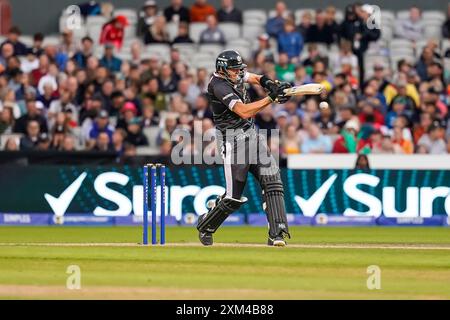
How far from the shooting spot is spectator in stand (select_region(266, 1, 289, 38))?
90.4 ft

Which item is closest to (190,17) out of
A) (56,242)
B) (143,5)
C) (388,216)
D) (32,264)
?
(143,5)

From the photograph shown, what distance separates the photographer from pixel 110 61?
2706cm

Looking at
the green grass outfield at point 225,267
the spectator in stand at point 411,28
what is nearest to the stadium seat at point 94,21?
the spectator in stand at point 411,28

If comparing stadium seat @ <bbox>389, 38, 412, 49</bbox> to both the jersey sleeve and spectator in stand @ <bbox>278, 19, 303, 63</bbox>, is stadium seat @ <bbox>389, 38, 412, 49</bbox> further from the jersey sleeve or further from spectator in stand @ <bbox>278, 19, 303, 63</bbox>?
the jersey sleeve

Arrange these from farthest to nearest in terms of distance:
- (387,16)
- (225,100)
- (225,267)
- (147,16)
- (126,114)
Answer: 1. (387,16)
2. (147,16)
3. (126,114)
4. (225,100)
5. (225,267)

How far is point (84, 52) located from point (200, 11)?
9.46ft

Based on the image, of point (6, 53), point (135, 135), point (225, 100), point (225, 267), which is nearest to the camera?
point (225, 267)

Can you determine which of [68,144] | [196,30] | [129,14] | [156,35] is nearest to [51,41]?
[129,14]

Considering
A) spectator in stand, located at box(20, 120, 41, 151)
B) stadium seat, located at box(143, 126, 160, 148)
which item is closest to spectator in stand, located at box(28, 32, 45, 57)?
spectator in stand, located at box(20, 120, 41, 151)

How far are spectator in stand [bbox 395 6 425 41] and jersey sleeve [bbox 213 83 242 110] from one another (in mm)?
12736

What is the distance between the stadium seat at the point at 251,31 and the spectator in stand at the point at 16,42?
4711 mm

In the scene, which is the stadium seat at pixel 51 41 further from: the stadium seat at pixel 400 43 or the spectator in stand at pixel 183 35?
the stadium seat at pixel 400 43

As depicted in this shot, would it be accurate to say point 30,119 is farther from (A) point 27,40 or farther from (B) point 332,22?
(B) point 332,22
